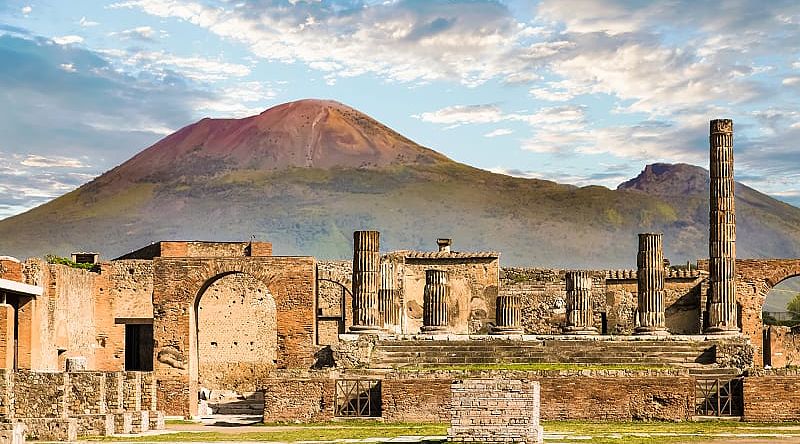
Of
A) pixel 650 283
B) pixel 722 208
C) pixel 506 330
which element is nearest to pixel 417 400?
pixel 506 330

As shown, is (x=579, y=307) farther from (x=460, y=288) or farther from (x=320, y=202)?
(x=320, y=202)

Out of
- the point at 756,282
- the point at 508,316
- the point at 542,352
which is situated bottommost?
the point at 542,352

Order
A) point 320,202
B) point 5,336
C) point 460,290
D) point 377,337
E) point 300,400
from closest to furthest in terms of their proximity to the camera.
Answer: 1. point 300,400
2. point 5,336
3. point 377,337
4. point 460,290
5. point 320,202

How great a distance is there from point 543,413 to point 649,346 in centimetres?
573

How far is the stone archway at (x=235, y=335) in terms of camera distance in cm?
4609

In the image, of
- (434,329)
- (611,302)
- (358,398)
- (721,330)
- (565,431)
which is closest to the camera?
(565,431)

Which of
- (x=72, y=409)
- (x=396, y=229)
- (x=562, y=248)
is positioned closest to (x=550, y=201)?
(x=562, y=248)

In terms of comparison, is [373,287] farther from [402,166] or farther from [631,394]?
[402,166]

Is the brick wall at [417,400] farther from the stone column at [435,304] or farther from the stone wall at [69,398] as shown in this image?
the stone column at [435,304]

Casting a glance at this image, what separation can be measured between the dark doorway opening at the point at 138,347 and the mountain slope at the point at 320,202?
318 feet

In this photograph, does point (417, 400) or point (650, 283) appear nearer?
point (417, 400)

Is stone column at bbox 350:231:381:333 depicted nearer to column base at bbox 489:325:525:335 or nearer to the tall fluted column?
the tall fluted column

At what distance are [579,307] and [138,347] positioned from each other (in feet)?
49.9

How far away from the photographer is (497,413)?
2373 centimetres
